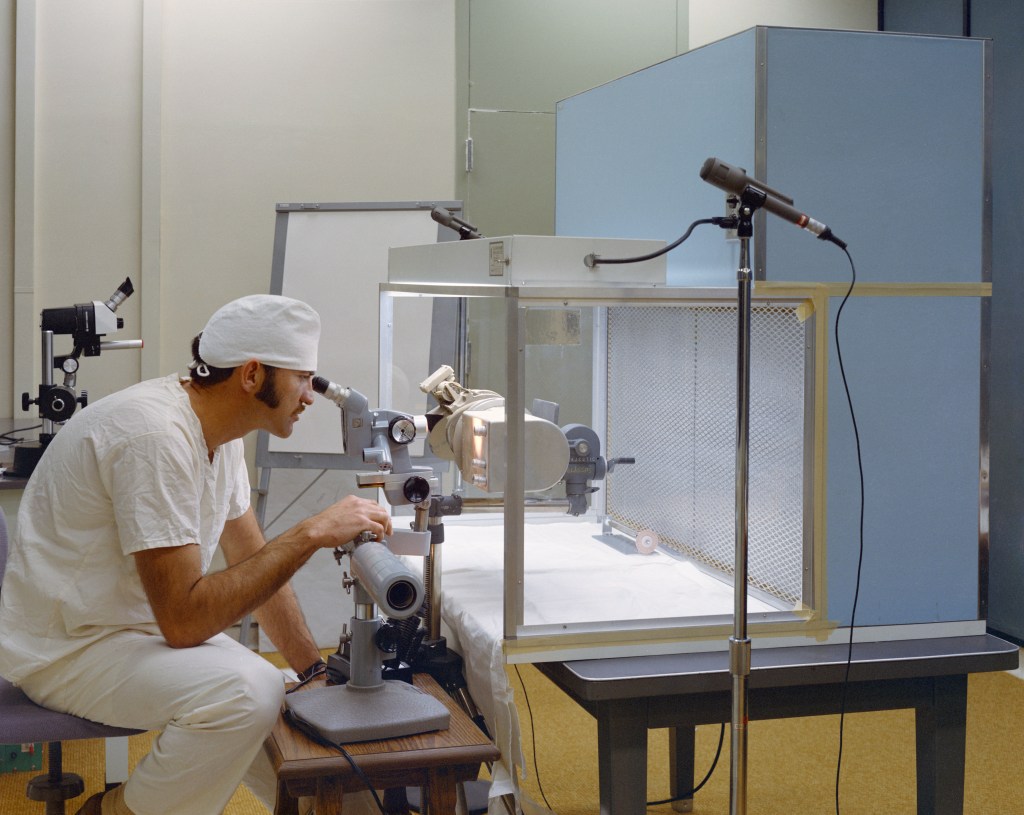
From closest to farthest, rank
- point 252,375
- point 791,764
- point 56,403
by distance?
point 252,375
point 791,764
point 56,403

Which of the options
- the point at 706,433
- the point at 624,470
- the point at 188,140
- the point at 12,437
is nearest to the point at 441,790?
the point at 706,433

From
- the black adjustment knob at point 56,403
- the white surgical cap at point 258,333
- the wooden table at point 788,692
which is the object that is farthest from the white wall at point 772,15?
the wooden table at point 788,692

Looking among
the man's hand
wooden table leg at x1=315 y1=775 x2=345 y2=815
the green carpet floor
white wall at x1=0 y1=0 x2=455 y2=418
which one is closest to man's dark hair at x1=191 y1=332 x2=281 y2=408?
the man's hand

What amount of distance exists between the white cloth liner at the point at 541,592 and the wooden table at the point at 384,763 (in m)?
0.09

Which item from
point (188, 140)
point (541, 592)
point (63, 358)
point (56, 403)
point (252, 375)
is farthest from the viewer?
point (188, 140)

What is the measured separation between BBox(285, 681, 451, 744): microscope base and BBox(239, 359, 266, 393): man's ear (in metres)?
0.51

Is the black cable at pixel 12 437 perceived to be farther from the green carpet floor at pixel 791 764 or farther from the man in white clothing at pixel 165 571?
the man in white clothing at pixel 165 571

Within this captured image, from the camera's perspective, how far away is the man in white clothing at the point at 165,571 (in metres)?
1.73

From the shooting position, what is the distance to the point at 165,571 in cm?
173

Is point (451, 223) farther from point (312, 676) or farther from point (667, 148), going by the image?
point (312, 676)

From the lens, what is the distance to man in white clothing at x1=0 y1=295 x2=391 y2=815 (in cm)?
173

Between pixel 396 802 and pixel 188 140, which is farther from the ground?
pixel 188 140

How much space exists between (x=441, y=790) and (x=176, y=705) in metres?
0.43

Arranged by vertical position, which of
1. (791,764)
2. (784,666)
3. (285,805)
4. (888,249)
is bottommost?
(791,764)
